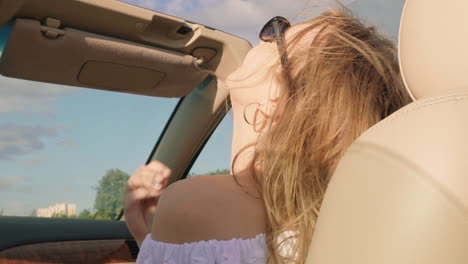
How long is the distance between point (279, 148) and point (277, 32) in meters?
0.42

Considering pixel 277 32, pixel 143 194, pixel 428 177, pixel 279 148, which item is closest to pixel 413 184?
pixel 428 177

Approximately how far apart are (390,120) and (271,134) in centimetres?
61

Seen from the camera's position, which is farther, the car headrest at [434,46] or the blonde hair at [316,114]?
the blonde hair at [316,114]

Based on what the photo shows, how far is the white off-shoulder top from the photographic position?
115 centimetres

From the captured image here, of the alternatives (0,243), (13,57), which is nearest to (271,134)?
(13,57)

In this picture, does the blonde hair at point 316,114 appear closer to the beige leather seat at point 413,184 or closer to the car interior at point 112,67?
the beige leather seat at point 413,184

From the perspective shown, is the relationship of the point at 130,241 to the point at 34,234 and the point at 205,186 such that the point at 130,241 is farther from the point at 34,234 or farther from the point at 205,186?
the point at 205,186

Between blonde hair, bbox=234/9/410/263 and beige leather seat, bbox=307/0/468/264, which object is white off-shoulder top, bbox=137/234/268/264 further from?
beige leather seat, bbox=307/0/468/264

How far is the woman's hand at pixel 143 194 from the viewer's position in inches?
67.4

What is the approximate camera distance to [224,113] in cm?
302

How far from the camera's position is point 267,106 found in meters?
1.53

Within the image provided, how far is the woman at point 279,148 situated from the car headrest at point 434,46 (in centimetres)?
44

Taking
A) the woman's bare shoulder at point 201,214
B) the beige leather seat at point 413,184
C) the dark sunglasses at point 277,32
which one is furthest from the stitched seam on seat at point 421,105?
the dark sunglasses at point 277,32

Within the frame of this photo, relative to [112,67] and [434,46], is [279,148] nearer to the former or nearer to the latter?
[434,46]
